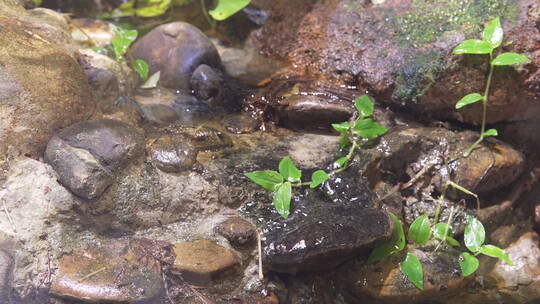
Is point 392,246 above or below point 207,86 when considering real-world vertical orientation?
below

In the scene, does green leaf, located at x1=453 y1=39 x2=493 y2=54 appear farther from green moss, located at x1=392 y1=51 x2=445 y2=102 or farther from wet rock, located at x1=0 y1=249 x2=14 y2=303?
wet rock, located at x1=0 y1=249 x2=14 y2=303

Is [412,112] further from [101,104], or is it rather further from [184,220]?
[101,104]

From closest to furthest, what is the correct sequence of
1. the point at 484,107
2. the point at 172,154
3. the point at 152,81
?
the point at 172,154, the point at 484,107, the point at 152,81

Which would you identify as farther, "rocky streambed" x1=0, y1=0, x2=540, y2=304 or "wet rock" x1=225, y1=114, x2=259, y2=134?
Answer: "wet rock" x1=225, y1=114, x2=259, y2=134

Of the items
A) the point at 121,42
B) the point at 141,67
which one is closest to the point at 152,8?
the point at 121,42

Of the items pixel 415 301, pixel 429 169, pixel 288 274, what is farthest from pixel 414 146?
pixel 288 274

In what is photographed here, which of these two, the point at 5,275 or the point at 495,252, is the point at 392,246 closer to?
the point at 495,252

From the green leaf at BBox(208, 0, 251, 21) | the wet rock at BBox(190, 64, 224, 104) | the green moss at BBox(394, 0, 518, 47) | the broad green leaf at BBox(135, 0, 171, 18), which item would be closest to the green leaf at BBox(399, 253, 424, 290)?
the green moss at BBox(394, 0, 518, 47)
